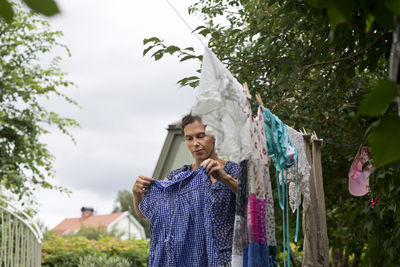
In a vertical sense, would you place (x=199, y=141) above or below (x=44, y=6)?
above

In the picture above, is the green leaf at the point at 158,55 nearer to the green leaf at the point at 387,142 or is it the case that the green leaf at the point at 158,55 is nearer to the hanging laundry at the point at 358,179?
the hanging laundry at the point at 358,179

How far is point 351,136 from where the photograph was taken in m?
4.96

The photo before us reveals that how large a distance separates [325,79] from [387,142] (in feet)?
12.1

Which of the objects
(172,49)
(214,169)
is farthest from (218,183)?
(172,49)

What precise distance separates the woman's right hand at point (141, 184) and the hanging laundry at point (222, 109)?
0.65 meters

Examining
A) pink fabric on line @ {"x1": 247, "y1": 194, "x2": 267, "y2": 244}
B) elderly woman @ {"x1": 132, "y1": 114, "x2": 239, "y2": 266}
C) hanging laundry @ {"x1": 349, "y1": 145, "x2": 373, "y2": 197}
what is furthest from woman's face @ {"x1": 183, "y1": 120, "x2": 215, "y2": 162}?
hanging laundry @ {"x1": 349, "y1": 145, "x2": 373, "y2": 197}

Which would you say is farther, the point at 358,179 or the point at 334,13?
the point at 358,179

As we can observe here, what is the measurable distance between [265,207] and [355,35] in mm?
889

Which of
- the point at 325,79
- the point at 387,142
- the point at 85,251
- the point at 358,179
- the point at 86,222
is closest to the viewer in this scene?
the point at 387,142

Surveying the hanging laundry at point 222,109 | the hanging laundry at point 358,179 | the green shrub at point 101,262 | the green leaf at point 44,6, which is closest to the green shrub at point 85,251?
the green shrub at point 101,262

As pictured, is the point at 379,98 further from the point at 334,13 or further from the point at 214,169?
the point at 214,169

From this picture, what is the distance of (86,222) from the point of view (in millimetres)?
45469

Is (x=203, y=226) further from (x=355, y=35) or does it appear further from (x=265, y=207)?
(x=355, y=35)

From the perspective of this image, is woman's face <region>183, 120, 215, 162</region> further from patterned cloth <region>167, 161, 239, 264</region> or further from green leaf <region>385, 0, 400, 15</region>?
green leaf <region>385, 0, 400, 15</region>
